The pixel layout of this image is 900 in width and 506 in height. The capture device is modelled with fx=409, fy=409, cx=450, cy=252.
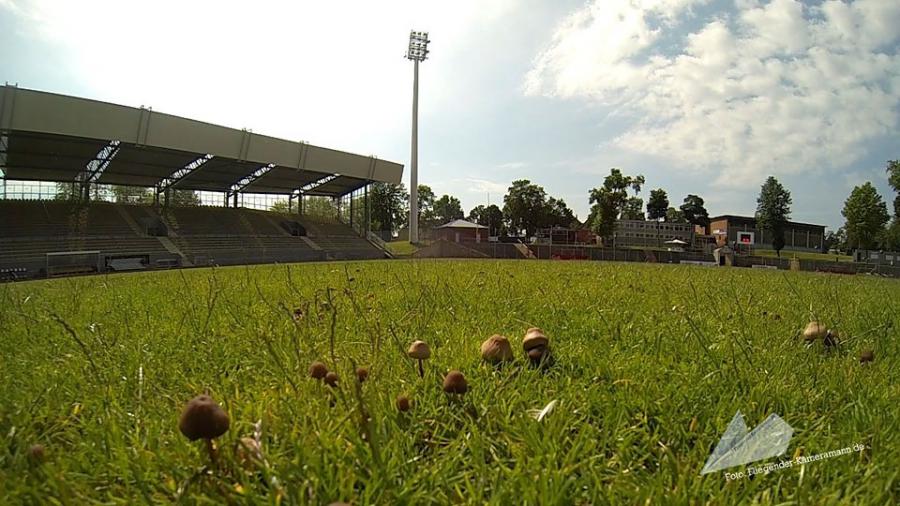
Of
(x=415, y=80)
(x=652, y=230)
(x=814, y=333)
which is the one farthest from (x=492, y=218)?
(x=814, y=333)

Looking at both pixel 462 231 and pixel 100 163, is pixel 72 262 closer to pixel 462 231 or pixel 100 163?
pixel 100 163

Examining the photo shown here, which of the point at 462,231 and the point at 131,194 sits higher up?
the point at 131,194

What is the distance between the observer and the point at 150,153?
26094mm

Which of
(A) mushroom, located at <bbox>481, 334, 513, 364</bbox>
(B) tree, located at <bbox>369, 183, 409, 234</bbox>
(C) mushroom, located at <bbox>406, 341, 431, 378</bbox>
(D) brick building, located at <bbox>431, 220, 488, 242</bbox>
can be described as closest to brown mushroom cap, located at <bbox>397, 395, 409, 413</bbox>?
(C) mushroom, located at <bbox>406, 341, 431, 378</bbox>

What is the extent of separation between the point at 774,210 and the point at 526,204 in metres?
34.3

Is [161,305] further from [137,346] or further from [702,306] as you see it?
[702,306]

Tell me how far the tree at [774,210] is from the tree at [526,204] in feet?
100

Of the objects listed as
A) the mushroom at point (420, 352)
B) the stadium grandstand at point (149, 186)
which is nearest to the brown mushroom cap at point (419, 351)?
the mushroom at point (420, 352)

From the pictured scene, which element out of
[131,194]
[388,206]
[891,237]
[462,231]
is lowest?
[462,231]

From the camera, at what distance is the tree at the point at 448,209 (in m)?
91.3

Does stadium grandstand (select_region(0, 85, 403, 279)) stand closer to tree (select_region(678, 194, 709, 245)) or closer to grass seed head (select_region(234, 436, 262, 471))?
grass seed head (select_region(234, 436, 262, 471))

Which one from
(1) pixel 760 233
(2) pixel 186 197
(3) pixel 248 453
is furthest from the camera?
(1) pixel 760 233

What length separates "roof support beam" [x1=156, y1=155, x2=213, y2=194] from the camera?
28.0 m

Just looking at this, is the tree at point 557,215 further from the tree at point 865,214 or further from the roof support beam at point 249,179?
the roof support beam at point 249,179
